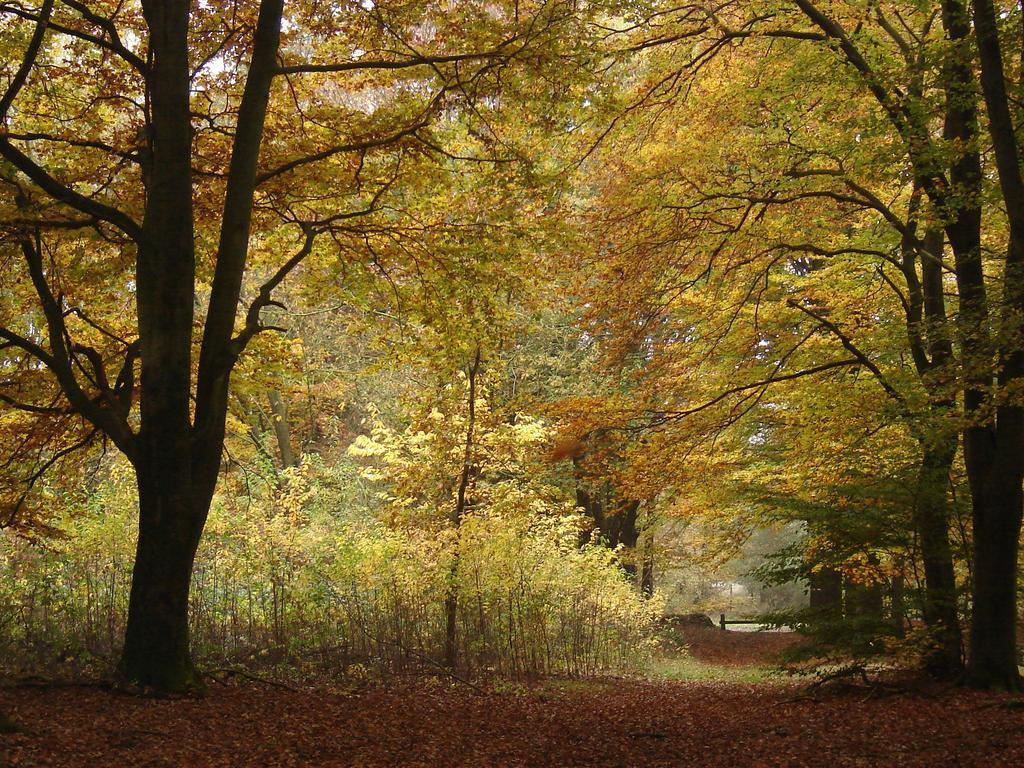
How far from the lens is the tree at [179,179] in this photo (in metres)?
6.27

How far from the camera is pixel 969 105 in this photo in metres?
6.89

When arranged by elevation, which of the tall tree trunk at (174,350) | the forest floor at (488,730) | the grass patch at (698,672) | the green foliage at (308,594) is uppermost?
Result: the tall tree trunk at (174,350)

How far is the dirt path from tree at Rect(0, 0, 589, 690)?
2.97 ft

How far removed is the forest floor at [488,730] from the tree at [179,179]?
90 cm

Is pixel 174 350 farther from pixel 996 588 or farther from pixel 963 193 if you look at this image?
pixel 996 588

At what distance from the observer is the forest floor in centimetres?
479

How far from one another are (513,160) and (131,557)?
607cm

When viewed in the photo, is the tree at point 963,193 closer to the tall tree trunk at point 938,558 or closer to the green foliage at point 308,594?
the tall tree trunk at point 938,558

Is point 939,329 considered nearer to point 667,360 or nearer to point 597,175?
point 667,360

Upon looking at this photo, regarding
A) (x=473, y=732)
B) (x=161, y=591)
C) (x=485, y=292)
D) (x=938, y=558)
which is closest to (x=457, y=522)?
(x=485, y=292)

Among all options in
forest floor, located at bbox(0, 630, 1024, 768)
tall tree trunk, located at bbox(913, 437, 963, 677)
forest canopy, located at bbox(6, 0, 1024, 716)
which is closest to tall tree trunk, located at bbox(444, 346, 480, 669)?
forest canopy, located at bbox(6, 0, 1024, 716)

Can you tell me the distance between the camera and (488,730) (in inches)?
255

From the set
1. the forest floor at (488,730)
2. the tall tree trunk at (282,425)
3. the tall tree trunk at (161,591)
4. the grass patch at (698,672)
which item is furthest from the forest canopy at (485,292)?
the tall tree trunk at (282,425)

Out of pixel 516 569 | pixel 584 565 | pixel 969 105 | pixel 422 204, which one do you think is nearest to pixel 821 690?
pixel 516 569
